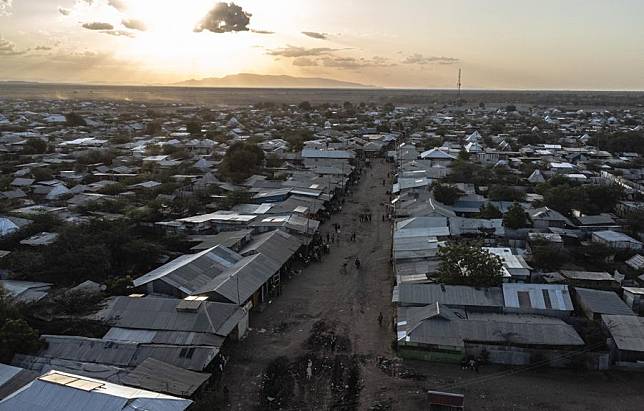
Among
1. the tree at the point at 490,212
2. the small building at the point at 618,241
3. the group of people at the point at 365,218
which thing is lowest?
the group of people at the point at 365,218

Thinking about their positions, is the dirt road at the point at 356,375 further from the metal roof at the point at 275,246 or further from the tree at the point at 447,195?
the tree at the point at 447,195

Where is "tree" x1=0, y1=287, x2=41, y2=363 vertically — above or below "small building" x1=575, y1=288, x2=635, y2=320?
above

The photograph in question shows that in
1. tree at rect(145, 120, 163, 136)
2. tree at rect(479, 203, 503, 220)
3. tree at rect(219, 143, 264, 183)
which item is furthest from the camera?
tree at rect(145, 120, 163, 136)

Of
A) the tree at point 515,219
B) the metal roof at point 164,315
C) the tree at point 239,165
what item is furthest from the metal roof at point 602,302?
the tree at point 239,165

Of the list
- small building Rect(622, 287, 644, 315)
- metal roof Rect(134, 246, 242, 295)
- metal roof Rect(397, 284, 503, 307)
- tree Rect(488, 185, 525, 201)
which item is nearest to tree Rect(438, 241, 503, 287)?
metal roof Rect(397, 284, 503, 307)

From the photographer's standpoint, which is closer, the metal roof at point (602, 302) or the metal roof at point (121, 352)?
the metal roof at point (121, 352)

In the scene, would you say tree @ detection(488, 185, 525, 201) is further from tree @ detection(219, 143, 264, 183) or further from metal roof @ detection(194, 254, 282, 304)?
tree @ detection(219, 143, 264, 183)
